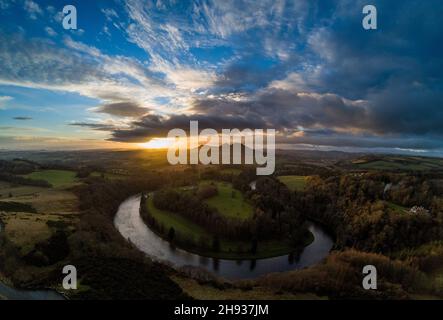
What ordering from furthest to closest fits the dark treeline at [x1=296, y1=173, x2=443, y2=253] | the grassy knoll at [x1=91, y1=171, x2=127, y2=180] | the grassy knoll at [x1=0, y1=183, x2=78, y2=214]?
the grassy knoll at [x1=91, y1=171, x2=127, y2=180]
the grassy knoll at [x1=0, y1=183, x2=78, y2=214]
the dark treeline at [x1=296, y1=173, x2=443, y2=253]

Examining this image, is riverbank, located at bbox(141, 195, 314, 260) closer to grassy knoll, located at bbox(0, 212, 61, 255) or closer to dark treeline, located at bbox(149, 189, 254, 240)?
dark treeline, located at bbox(149, 189, 254, 240)

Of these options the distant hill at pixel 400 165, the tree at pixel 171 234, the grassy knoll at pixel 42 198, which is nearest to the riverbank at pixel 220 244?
the tree at pixel 171 234

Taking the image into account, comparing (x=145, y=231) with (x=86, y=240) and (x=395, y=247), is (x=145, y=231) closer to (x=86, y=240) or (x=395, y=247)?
(x=86, y=240)

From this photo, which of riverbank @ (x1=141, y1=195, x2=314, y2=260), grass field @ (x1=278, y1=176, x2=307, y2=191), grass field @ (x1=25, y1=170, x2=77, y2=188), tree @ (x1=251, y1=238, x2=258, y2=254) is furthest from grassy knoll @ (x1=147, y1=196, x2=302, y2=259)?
grass field @ (x1=278, y1=176, x2=307, y2=191)

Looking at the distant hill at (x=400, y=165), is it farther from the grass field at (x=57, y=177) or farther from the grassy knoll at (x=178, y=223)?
the grass field at (x=57, y=177)
